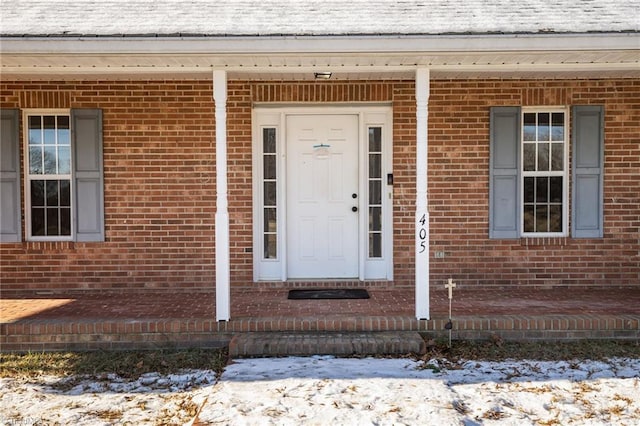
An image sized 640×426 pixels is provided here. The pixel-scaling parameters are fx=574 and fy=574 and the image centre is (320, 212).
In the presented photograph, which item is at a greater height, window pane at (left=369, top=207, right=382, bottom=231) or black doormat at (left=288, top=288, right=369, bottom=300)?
window pane at (left=369, top=207, right=382, bottom=231)

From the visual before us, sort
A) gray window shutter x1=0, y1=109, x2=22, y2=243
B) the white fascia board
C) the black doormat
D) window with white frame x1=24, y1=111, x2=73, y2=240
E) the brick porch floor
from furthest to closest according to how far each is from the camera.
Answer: window with white frame x1=24, y1=111, x2=73, y2=240 → gray window shutter x1=0, y1=109, x2=22, y2=243 → the black doormat → the brick porch floor → the white fascia board

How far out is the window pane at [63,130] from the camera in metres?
7.02

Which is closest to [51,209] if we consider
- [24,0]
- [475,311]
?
[24,0]

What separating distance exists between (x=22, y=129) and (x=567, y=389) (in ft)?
21.3

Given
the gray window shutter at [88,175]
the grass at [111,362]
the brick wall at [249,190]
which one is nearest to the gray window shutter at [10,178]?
the brick wall at [249,190]

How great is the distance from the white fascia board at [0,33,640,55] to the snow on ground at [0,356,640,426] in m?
2.74

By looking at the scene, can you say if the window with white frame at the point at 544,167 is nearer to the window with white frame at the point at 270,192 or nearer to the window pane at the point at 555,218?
the window pane at the point at 555,218

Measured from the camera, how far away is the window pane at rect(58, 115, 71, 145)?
276 inches

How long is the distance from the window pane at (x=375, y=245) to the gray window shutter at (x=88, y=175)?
3318mm

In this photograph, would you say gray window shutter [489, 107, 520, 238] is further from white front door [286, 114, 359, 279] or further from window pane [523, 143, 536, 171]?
white front door [286, 114, 359, 279]

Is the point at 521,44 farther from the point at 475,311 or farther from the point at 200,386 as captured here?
the point at 200,386

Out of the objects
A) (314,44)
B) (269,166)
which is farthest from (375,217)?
(314,44)

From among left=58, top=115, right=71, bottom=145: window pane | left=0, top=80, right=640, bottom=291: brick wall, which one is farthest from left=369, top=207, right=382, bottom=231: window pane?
left=58, top=115, right=71, bottom=145: window pane

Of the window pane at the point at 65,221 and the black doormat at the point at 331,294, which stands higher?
the window pane at the point at 65,221
